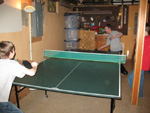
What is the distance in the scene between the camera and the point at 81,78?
2.51 meters

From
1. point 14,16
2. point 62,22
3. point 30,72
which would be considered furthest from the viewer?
point 62,22

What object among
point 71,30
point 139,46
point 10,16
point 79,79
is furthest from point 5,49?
point 71,30

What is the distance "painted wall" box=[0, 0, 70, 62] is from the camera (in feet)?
12.0

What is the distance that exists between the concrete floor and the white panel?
1.48 m

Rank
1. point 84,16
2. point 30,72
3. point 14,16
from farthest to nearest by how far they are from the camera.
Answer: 1. point 84,16
2. point 14,16
3. point 30,72

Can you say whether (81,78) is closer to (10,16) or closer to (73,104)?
(73,104)

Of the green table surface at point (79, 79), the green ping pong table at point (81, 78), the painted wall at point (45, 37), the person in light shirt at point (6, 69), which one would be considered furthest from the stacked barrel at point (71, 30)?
the person in light shirt at point (6, 69)

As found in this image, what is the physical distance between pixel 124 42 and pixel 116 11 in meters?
1.43

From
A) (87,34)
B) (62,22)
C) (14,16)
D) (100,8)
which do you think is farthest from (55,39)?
(100,8)

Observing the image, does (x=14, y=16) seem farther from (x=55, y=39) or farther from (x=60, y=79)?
(x=55, y=39)

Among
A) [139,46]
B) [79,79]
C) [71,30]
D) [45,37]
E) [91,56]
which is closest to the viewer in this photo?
[79,79]

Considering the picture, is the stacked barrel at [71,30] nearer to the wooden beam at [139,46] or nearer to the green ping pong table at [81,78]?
the green ping pong table at [81,78]

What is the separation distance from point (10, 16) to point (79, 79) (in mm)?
1984

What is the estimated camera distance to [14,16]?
3484 millimetres
